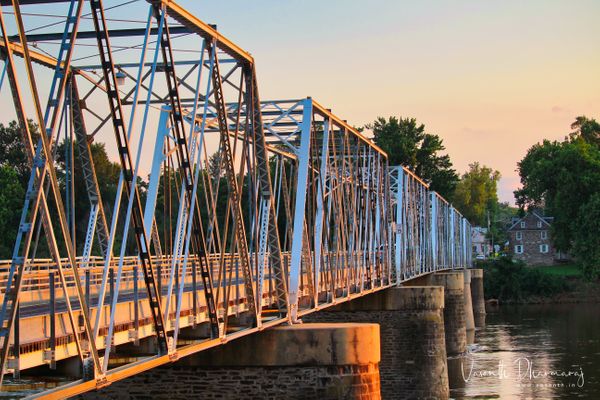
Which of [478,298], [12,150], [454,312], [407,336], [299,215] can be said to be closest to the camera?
[299,215]

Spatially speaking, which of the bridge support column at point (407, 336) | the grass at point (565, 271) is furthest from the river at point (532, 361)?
the grass at point (565, 271)

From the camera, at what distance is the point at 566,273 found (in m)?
133

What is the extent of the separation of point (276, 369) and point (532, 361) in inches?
1482

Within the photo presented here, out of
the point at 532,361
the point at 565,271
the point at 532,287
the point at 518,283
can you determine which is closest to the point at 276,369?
the point at 532,361

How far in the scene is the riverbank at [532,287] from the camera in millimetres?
118062

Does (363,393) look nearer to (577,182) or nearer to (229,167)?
(229,167)

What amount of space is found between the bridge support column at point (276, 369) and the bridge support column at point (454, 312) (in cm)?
4229

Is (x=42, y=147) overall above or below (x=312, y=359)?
above

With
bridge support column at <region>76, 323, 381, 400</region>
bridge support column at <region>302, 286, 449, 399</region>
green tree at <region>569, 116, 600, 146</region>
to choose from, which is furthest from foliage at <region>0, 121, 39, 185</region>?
green tree at <region>569, 116, 600, 146</region>

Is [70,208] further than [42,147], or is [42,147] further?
[70,208]

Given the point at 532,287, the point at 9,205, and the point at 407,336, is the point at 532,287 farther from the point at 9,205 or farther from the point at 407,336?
the point at 407,336

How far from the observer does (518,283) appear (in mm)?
120000

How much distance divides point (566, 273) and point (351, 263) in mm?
100347

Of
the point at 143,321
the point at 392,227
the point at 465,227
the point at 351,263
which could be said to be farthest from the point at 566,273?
the point at 143,321
